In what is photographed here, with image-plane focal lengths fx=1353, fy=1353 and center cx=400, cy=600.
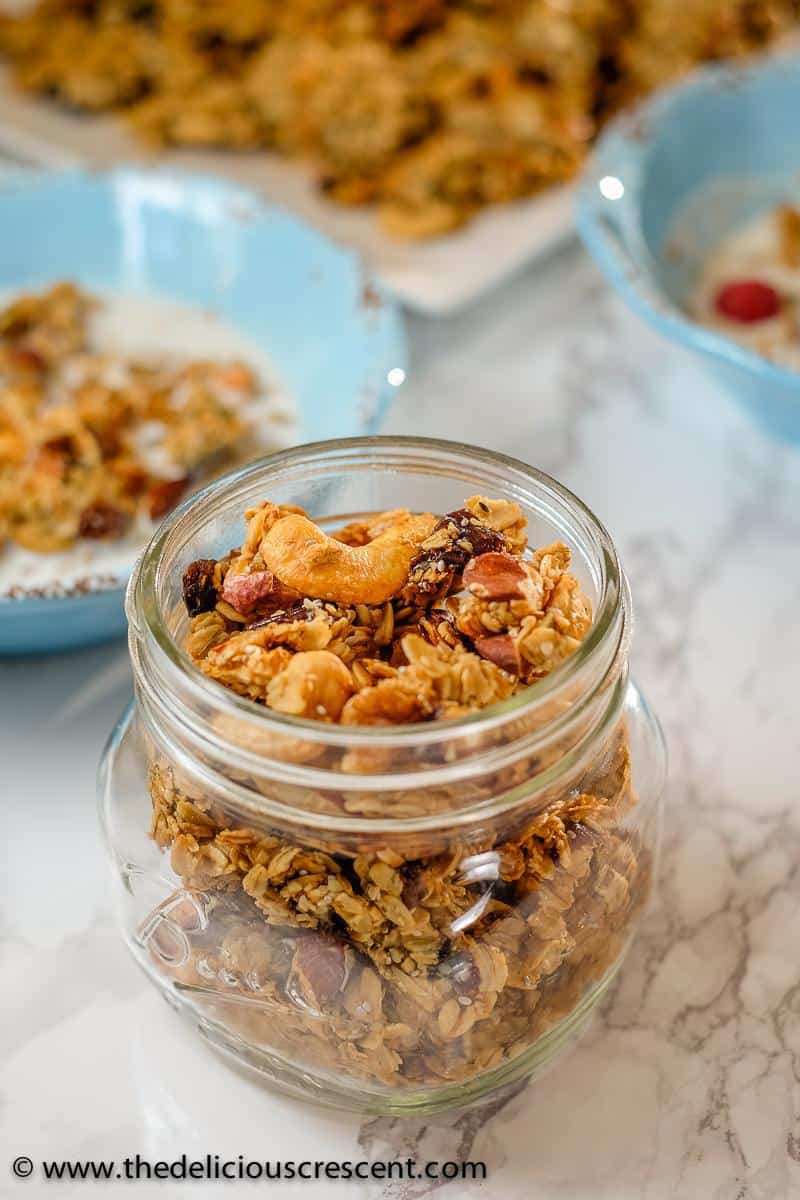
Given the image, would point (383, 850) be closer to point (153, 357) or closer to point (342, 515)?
point (342, 515)

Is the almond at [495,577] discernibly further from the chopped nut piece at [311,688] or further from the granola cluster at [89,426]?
the granola cluster at [89,426]

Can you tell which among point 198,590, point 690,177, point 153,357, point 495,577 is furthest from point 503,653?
point 690,177

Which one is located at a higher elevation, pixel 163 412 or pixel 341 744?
pixel 341 744

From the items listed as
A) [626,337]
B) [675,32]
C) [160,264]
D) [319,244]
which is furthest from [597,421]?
[675,32]

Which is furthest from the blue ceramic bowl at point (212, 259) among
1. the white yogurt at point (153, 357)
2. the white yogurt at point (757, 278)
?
the white yogurt at point (757, 278)

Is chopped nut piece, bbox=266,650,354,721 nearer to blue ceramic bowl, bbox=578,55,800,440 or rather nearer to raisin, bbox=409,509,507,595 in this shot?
raisin, bbox=409,509,507,595

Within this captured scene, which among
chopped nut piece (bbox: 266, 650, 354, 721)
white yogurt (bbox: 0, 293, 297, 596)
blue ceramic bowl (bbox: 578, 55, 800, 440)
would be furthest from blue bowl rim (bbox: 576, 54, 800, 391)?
chopped nut piece (bbox: 266, 650, 354, 721)

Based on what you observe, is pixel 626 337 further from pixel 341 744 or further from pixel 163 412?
pixel 341 744
